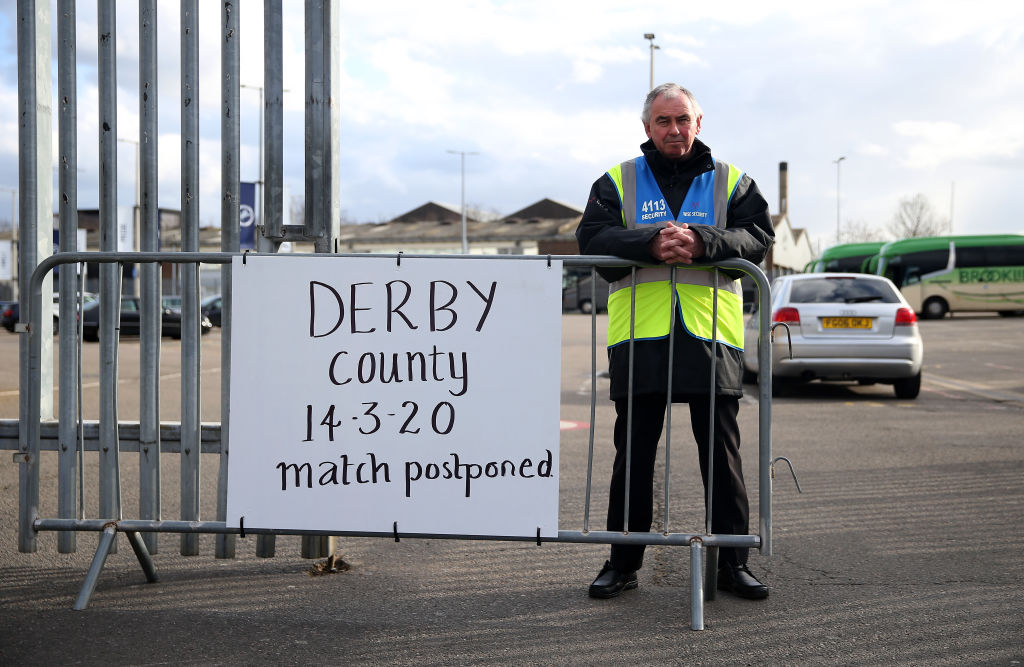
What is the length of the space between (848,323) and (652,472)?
8.45 m

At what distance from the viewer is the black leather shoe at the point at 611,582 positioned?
4.07m

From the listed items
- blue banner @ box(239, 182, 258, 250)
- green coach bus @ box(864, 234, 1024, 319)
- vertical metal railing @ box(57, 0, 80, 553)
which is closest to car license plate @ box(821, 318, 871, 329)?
vertical metal railing @ box(57, 0, 80, 553)

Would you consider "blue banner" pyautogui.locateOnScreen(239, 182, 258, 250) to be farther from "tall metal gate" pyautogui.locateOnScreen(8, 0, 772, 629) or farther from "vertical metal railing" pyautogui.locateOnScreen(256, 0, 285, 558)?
"vertical metal railing" pyautogui.locateOnScreen(256, 0, 285, 558)

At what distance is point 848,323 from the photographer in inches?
470

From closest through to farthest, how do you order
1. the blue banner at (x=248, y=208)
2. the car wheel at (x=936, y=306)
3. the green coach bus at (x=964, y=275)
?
1. the blue banner at (x=248, y=208)
2. the green coach bus at (x=964, y=275)
3. the car wheel at (x=936, y=306)

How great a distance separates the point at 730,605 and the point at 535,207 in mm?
95340

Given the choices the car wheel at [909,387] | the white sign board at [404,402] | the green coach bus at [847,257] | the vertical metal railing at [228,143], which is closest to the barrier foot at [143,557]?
the vertical metal railing at [228,143]

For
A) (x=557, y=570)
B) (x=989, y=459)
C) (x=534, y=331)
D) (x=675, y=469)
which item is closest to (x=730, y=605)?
(x=557, y=570)

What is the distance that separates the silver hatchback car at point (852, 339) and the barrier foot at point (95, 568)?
873 centimetres

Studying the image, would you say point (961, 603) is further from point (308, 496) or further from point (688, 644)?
point (308, 496)

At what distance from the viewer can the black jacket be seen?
3938 mm

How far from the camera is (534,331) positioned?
3.88m

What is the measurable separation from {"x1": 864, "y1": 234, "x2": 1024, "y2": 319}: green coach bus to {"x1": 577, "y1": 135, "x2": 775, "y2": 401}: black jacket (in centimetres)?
3678

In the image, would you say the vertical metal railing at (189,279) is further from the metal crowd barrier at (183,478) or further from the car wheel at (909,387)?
the car wheel at (909,387)
